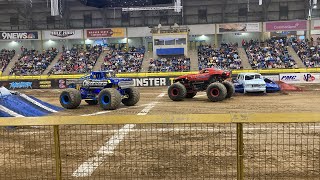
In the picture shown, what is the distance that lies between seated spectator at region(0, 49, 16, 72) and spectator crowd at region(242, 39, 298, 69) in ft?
104

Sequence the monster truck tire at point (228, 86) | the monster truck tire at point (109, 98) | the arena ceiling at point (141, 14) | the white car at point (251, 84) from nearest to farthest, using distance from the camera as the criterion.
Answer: the monster truck tire at point (109, 98)
the monster truck tire at point (228, 86)
the white car at point (251, 84)
the arena ceiling at point (141, 14)

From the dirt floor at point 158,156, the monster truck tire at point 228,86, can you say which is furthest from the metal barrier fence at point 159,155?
the monster truck tire at point 228,86

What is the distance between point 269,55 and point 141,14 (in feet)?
59.9

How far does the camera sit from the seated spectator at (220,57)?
132ft

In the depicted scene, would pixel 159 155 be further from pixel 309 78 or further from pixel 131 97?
pixel 309 78

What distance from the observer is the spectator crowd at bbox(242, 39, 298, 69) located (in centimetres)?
3852

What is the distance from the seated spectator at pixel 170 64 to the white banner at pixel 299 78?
37.4 feet

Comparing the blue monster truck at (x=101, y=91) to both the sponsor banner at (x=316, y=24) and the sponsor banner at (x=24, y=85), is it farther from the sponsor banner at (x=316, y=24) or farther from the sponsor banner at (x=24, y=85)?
the sponsor banner at (x=316, y=24)

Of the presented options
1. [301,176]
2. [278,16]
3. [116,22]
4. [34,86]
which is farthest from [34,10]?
[301,176]

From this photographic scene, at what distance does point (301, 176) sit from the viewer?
21.0 ft

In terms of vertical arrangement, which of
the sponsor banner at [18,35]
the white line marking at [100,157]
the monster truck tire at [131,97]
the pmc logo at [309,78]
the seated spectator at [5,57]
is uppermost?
the sponsor banner at [18,35]

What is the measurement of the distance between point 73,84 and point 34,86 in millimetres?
18709

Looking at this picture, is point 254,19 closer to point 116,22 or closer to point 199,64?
point 199,64

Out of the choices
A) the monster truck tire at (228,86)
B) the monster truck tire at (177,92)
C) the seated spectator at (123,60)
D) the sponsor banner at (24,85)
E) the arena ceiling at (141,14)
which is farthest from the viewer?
the arena ceiling at (141,14)
